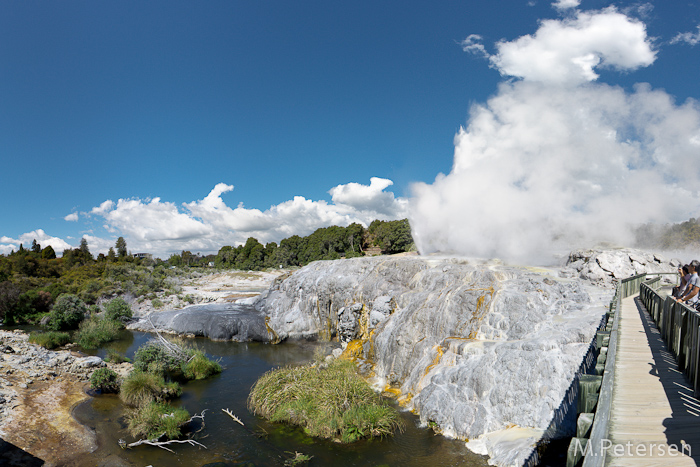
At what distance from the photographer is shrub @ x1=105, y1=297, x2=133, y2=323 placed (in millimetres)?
38781

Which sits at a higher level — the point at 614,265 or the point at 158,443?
the point at 614,265

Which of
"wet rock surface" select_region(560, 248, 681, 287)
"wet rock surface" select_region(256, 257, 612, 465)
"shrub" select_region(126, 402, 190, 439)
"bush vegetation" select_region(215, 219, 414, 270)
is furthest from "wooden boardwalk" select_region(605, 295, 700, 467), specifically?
"bush vegetation" select_region(215, 219, 414, 270)

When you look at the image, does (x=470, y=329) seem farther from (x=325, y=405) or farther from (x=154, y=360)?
(x=154, y=360)

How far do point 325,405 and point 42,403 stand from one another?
48.8 ft

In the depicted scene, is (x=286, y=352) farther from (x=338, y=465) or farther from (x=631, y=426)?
(x=631, y=426)

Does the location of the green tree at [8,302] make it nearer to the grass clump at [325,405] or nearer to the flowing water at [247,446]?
the flowing water at [247,446]

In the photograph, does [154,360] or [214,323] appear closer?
[154,360]

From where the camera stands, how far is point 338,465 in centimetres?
1413

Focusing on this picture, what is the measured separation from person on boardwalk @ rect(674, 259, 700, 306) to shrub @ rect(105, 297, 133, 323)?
148 feet

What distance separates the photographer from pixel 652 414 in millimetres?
5516

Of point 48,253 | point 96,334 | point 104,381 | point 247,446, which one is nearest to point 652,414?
point 247,446

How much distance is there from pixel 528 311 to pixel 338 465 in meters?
11.9

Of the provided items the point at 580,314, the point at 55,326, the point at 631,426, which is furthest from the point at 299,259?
the point at 631,426

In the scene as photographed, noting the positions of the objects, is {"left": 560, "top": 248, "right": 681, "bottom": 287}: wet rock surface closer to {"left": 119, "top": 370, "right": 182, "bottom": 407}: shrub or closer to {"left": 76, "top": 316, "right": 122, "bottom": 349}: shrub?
{"left": 119, "top": 370, "right": 182, "bottom": 407}: shrub
